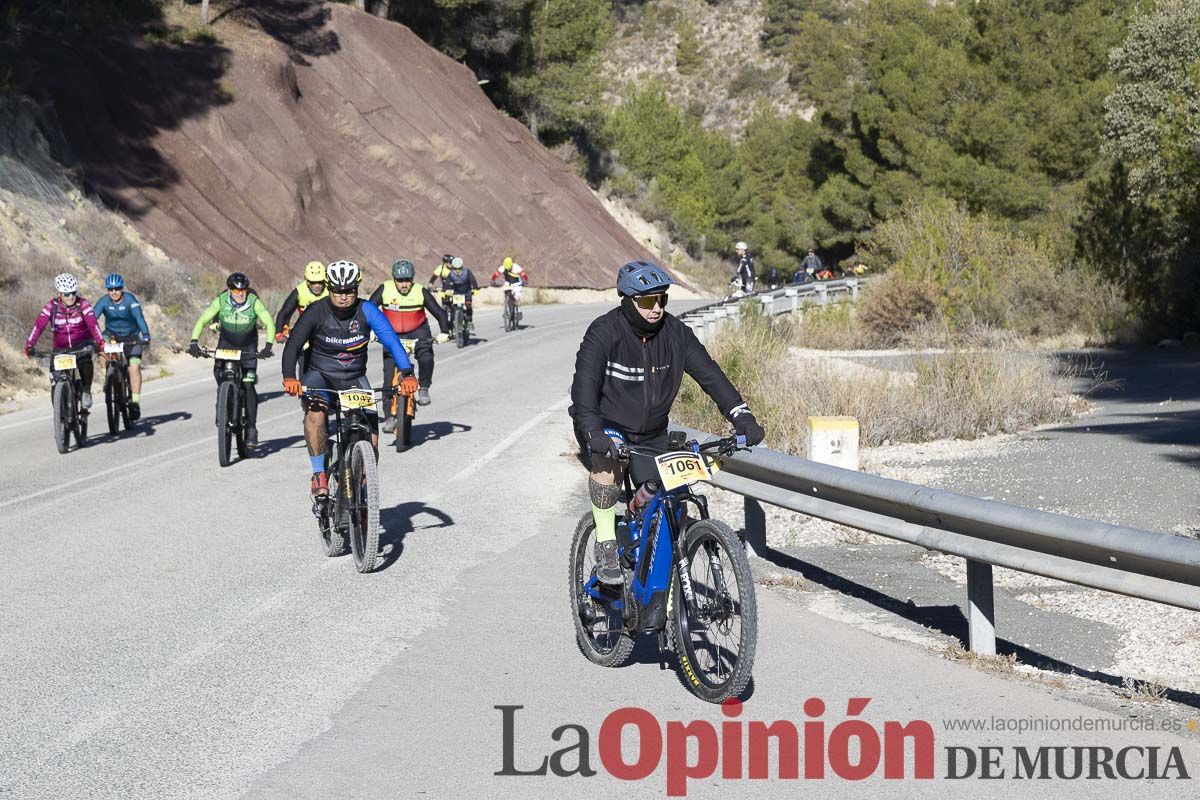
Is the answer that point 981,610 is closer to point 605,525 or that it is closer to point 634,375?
point 605,525

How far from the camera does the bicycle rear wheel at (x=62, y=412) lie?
49.4ft

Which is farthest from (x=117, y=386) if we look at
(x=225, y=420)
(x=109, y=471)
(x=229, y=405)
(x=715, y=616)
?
(x=715, y=616)

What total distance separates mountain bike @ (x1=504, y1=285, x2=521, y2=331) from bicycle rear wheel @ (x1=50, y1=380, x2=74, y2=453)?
1972cm

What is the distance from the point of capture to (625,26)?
126 meters

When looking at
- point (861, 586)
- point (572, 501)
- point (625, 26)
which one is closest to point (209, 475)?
point (572, 501)

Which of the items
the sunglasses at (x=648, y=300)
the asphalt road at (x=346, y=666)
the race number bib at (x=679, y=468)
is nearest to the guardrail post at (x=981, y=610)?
the asphalt road at (x=346, y=666)

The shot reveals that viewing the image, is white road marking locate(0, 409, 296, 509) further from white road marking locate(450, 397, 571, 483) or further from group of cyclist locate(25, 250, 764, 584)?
white road marking locate(450, 397, 571, 483)

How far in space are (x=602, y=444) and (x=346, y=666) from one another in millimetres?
1717

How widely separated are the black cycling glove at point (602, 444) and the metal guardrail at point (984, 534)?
68.7 inches

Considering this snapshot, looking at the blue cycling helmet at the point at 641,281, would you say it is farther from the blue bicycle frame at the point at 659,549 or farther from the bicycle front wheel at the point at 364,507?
the bicycle front wheel at the point at 364,507

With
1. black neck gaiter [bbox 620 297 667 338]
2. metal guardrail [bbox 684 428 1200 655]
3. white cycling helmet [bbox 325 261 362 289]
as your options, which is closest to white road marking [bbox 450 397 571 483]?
white cycling helmet [bbox 325 261 362 289]

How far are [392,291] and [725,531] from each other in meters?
11.1

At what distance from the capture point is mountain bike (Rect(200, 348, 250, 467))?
13.8 m

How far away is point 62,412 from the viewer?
49.5ft
